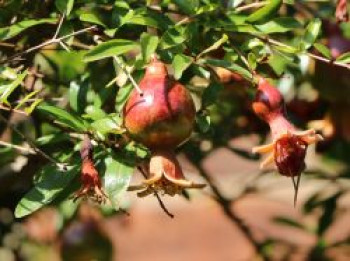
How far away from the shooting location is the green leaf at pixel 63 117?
4.01 feet

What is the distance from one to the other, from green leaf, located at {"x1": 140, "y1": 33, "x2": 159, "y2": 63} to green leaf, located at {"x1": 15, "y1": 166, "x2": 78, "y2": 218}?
7.0 inches

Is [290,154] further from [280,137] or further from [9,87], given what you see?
[9,87]

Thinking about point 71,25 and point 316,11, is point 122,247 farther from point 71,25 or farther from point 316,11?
point 71,25

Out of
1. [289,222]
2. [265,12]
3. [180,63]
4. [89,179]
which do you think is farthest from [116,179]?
[289,222]

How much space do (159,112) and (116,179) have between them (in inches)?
4.1

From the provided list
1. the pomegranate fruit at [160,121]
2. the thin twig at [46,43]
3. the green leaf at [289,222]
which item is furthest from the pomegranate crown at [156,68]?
the green leaf at [289,222]

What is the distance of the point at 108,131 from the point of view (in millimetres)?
1194

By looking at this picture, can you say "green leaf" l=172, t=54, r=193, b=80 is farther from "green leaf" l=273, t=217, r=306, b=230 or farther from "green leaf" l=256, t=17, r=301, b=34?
"green leaf" l=273, t=217, r=306, b=230

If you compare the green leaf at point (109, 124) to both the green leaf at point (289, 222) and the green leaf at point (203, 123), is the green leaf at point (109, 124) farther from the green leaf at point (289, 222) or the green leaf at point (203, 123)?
the green leaf at point (289, 222)

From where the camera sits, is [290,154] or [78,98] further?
[78,98]

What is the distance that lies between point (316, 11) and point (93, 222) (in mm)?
802

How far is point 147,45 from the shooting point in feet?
3.75

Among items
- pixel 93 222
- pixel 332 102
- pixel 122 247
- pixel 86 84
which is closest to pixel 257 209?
pixel 122 247

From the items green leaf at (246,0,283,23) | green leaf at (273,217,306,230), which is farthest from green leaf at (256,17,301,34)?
green leaf at (273,217,306,230)
